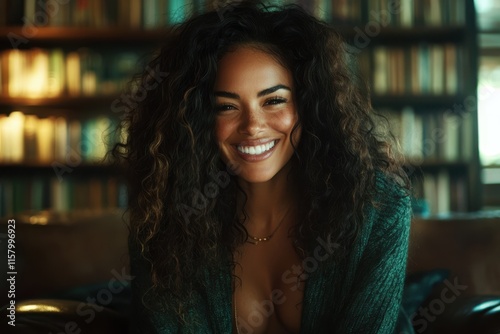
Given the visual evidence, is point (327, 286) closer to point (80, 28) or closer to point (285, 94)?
point (285, 94)

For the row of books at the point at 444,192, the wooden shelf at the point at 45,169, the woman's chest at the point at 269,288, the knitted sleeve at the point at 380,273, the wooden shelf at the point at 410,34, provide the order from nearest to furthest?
1. the knitted sleeve at the point at 380,273
2. the woman's chest at the point at 269,288
3. the wooden shelf at the point at 410,34
4. the row of books at the point at 444,192
5. the wooden shelf at the point at 45,169

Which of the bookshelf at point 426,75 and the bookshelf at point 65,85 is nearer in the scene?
the bookshelf at point 426,75

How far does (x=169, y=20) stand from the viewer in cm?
338

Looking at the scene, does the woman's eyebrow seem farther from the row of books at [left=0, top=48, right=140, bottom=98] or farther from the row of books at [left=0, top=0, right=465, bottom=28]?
the row of books at [left=0, top=48, right=140, bottom=98]

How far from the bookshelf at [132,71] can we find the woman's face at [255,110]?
186cm

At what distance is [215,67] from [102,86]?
2.11 meters

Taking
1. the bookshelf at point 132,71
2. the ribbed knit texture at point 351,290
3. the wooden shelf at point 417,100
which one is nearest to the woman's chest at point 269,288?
the ribbed knit texture at point 351,290

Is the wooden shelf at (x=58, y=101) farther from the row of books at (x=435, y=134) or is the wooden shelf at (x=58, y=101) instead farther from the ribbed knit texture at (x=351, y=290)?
the ribbed knit texture at (x=351, y=290)

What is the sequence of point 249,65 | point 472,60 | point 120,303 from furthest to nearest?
1. point 472,60
2. point 120,303
3. point 249,65

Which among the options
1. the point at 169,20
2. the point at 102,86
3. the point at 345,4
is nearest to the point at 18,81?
the point at 102,86

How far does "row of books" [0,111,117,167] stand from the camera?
347 cm

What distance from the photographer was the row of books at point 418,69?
10.8 ft

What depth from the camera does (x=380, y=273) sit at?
55.0 inches

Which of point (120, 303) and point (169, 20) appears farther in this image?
point (169, 20)
